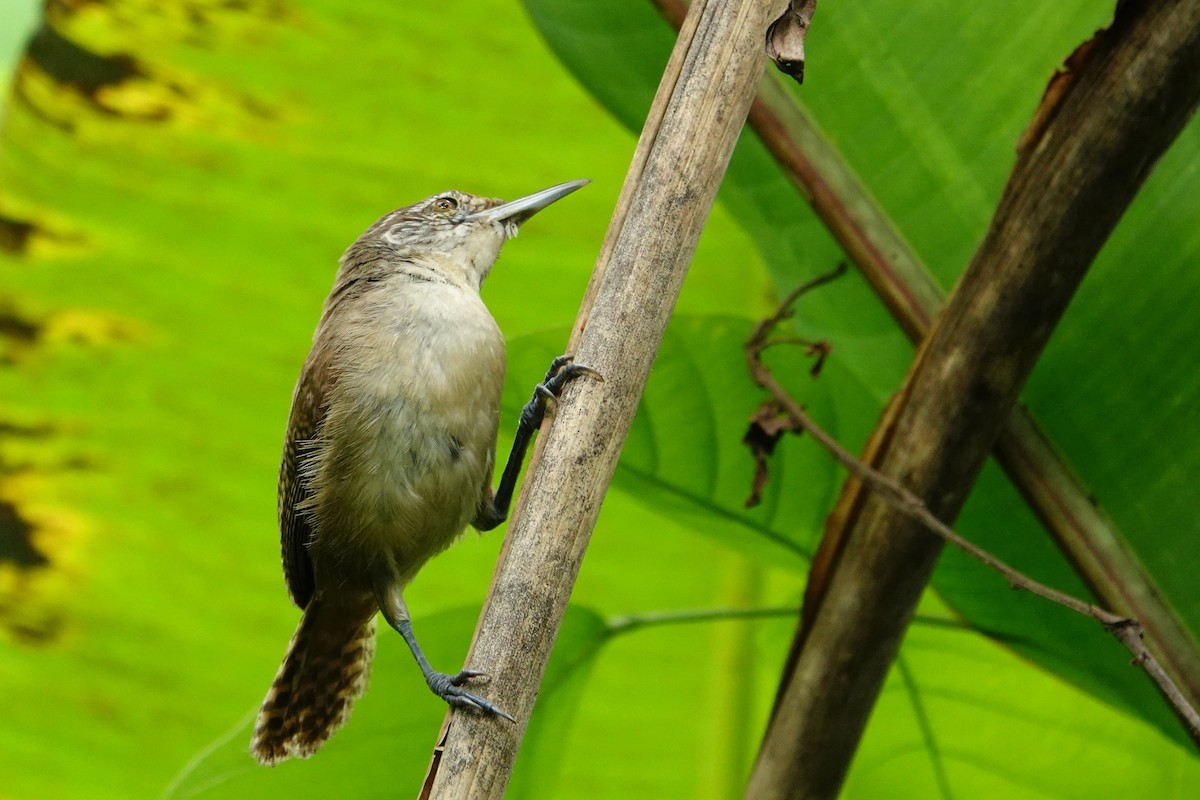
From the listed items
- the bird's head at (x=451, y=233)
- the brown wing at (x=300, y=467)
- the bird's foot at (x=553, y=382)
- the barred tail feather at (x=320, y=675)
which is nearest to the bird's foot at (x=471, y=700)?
the bird's foot at (x=553, y=382)

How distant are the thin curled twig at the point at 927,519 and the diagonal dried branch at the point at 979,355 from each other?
0.12 ft

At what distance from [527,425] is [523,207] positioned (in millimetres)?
524

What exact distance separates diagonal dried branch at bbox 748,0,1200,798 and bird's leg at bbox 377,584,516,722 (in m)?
0.45

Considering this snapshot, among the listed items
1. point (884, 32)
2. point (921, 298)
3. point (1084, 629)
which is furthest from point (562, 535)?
point (884, 32)

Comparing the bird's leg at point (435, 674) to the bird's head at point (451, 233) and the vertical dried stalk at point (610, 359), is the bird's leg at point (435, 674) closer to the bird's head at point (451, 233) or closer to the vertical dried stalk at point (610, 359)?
the vertical dried stalk at point (610, 359)

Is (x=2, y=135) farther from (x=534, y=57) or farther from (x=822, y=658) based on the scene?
(x=822, y=658)

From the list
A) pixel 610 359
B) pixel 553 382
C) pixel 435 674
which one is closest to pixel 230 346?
pixel 435 674

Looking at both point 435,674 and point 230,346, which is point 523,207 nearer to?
point 435,674

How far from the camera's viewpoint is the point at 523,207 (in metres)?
2.26

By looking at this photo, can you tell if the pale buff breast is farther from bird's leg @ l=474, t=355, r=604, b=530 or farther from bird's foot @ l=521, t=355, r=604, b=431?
bird's foot @ l=521, t=355, r=604, b=431

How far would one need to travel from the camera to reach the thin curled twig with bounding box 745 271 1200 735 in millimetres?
1260

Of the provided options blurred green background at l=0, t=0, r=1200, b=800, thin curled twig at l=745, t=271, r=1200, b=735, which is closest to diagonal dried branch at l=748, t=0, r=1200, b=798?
thin curled twig at l=745, t=271, r=1200, b=735

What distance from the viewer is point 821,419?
75.9 inches

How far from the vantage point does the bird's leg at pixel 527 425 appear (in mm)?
1270
